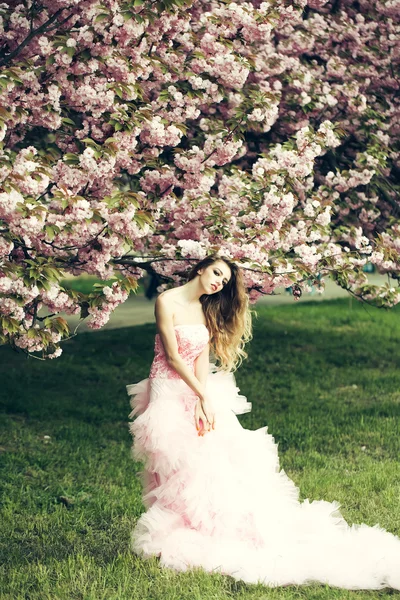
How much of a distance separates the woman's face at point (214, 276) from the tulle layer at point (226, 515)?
57 cm

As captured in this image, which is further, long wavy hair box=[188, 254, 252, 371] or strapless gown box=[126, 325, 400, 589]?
long wavy hair box=[188, 254, 252, 371]

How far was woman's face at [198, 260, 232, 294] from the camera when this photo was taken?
4.73 m

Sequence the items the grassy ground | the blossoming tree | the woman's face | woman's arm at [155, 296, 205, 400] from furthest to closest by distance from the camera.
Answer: the blossoming tree → the woman's face → woman's arm at [155, 296, 205, 400] → the grassy ground

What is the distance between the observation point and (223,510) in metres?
4.54

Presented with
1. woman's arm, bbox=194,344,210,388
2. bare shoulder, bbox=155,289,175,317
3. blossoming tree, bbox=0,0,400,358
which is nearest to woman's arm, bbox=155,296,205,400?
bare shoulder, bbox=155,289,175,317

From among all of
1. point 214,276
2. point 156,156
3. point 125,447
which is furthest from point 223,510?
point 125,447

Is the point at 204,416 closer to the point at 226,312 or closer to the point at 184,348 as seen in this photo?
the point at 184,348

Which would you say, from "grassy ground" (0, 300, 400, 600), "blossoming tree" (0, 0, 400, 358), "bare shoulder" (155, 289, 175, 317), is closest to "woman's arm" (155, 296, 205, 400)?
"bare shoulder" (155, 289, 175, 317)

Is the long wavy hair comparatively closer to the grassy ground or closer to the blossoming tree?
the blossoming tree

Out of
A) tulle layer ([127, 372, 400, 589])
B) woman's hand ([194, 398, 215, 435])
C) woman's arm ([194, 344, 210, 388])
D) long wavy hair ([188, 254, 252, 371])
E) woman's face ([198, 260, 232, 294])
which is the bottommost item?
tulle layer ([127, 372, 400, 589])

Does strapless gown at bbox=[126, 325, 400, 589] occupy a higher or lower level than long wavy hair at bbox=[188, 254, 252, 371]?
lower

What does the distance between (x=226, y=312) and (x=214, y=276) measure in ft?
0.91

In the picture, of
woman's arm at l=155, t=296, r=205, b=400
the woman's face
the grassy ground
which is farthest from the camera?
the woman's face

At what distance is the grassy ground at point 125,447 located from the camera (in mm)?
4438
